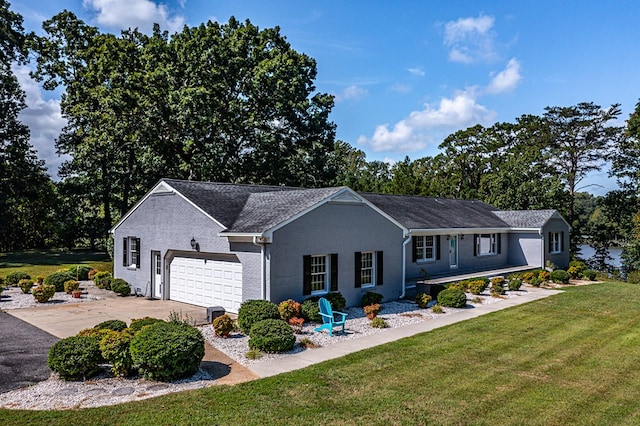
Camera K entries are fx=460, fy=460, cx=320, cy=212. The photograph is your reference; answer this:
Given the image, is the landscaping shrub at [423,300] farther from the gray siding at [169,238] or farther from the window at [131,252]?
the window at [131,252]

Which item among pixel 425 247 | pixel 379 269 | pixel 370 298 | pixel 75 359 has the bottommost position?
pixel 370 298

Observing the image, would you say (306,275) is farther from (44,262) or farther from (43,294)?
(44,262)

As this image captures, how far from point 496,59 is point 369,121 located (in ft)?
31.1

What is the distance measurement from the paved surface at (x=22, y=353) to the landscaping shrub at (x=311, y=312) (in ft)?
23.3

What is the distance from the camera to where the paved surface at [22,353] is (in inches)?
372

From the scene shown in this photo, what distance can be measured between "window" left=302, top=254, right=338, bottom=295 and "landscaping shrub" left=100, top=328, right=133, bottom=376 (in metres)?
7.48

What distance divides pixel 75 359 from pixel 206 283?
8.33 m

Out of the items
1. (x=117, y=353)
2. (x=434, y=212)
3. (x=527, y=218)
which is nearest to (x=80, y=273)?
(x=117, y=353)

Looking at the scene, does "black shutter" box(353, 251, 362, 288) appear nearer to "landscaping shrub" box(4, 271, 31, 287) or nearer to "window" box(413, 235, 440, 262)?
"window" box(413, 235, 440, 262)

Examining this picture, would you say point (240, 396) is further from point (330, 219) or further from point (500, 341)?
point (330, 219)

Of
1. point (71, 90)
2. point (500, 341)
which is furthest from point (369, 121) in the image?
point (71, 90)

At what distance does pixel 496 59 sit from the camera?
18.7 metres

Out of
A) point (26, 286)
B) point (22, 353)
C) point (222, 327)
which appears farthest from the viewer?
point (26, 286)

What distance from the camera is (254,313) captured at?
524 inches
